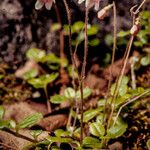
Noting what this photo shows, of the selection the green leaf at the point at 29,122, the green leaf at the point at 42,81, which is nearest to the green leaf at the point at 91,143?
the green leaf at the point at 29,122

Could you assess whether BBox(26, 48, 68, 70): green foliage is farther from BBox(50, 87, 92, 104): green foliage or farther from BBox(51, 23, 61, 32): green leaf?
BBox(50, 87, 92, 104): green foliage

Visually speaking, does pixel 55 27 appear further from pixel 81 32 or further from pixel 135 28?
pixel 135 28

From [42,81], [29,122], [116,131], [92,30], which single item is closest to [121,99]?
[116,131]

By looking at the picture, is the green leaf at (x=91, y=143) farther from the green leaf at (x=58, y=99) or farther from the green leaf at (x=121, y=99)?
the green leaf at (x=58, y=99)

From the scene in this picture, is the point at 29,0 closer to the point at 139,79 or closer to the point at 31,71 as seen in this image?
the point at 31,71

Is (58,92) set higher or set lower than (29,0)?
lower

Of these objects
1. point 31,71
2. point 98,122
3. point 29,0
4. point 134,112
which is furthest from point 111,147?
point 29,0
